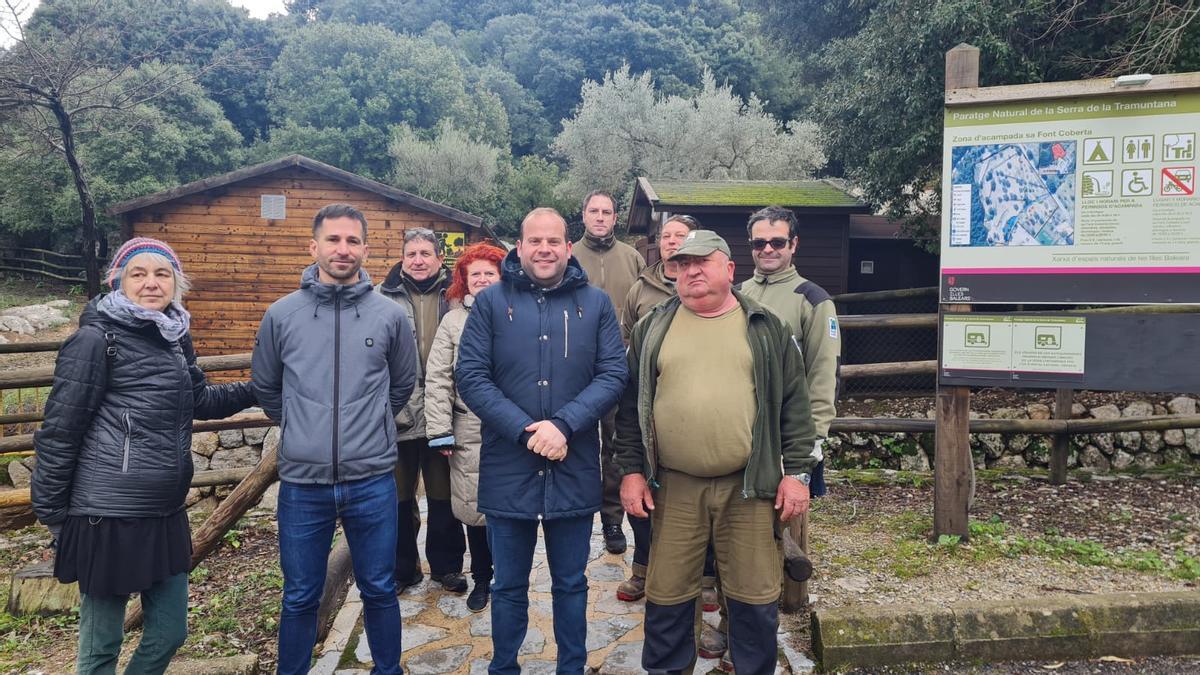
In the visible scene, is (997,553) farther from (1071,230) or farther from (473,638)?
(473,638)

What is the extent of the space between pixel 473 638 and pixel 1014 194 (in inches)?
158

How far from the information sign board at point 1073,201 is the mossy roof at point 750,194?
7.50 meters

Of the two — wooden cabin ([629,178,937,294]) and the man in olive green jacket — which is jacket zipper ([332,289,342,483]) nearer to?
the man in olive green jacket

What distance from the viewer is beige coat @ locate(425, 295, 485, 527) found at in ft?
12.2

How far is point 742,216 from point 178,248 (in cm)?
1062

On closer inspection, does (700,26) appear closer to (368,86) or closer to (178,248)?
(368,86)

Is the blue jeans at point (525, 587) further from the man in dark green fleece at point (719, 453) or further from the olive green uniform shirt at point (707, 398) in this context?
the olive green uniform shirt at point (707, 398)

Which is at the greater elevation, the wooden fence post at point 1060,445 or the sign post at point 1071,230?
the sign post at point 1071,230

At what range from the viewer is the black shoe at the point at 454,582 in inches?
165

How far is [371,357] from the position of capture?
3.05 metres

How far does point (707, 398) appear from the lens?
2.95 meters

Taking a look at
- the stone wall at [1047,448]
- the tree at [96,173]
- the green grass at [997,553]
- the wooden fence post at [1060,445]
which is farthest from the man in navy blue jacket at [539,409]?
the tree at [96,173]

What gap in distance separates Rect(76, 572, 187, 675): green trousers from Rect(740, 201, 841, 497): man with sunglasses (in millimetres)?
2621

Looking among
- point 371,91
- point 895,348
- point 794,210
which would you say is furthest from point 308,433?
point 371,91
